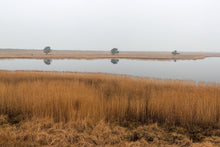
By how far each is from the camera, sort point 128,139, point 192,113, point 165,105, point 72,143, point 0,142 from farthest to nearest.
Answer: point 165,105 < point 192,113 < point 128,139 < point 72,143 < point 0,142

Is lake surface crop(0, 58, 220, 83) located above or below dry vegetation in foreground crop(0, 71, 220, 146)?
above

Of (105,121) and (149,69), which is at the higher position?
(149,69)

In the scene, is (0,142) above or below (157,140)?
above

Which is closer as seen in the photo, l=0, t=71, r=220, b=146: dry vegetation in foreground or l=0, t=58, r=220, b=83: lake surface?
l=0, t=71, r=220, b=146: dry vegetation in foreground

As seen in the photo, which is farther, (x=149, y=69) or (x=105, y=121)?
(x=149, y=69)

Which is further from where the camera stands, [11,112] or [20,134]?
[11,112]

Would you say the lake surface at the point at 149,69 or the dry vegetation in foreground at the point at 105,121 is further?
the lake surface at the point at 149,69

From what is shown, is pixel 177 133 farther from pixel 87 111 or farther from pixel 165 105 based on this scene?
pixel 87 111

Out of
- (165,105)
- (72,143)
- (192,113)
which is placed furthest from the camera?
(165,105)

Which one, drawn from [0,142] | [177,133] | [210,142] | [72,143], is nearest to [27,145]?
[0,142]

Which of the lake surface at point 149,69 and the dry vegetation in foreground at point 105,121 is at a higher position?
the lake surface at point 149,69

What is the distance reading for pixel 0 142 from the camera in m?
3.69

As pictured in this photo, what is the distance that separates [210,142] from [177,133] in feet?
3.20

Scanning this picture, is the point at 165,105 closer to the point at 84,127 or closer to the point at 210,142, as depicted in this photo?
the point at 210,142
